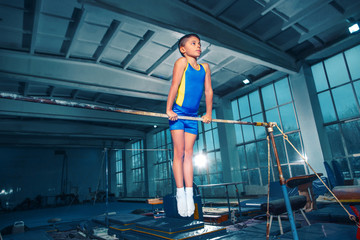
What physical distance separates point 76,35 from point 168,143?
37.0ft

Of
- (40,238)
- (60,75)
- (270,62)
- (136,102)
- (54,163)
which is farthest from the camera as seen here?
(54,163)

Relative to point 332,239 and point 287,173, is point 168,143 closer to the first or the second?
point 287,173

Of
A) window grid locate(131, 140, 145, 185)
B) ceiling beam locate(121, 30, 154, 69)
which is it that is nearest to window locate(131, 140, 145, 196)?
window grid locate(131, 140, 145, 185)

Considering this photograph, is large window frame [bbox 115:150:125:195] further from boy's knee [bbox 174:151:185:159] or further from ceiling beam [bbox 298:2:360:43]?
boy's knee [bbox 174:151:185:159]

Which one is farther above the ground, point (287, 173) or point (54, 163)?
point (54, 163)

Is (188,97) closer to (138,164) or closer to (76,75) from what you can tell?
(76,75)

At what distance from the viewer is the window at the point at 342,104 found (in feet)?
28.0

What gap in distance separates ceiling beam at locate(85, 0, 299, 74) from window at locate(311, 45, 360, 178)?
211 cm

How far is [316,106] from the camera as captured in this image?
938cm

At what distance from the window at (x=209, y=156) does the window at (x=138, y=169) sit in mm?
6300

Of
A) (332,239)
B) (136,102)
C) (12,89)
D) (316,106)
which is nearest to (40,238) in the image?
(332,239)

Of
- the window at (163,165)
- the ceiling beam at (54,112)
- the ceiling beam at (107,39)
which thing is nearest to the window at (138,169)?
the window at (163,165)

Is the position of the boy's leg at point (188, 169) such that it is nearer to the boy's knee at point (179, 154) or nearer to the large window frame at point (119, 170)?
the boy's knee at point (179, 154)

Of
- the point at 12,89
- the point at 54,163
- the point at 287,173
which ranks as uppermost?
the point at 12,89
